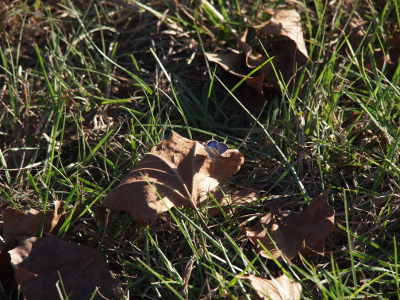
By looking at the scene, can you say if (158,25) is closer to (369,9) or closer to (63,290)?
(369,9)

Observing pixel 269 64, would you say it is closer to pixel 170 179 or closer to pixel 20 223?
pixel 170 179

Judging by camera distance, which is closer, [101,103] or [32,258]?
[32,258]

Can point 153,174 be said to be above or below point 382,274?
above

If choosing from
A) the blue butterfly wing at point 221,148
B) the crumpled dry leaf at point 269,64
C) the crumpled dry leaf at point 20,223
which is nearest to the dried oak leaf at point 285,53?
the crumpled dry leaf at point 269,64

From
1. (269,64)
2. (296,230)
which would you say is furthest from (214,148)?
(269,64)

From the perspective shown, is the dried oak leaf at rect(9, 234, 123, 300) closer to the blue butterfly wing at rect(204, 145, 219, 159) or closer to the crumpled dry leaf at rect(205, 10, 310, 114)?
the blue butterfly wing at rect(204, 145, 219, 159)

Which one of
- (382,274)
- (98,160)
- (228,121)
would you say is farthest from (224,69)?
(382,274)

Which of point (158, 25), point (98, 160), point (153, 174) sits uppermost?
point (158, 25)
